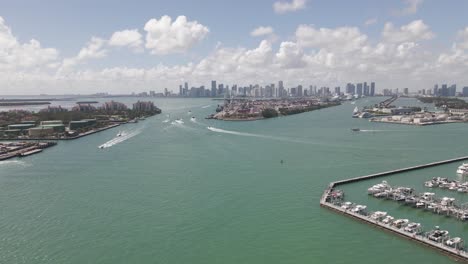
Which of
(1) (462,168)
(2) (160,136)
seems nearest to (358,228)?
(1) (462,168)

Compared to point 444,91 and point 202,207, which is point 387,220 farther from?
point 444,91

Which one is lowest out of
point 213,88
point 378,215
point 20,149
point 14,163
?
point 14,163

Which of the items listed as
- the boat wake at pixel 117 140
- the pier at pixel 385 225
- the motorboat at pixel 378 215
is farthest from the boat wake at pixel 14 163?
the motorboat at pixel 378 215

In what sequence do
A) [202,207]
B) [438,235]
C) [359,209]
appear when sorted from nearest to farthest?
1. [438,235]
2. [359,209]
3. [202,207]

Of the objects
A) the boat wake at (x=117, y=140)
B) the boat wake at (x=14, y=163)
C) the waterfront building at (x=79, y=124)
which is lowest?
the boat wake at (x=14, y=163)

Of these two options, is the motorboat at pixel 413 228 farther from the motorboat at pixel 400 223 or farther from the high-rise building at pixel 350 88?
the high-rise building at pixel 350 88

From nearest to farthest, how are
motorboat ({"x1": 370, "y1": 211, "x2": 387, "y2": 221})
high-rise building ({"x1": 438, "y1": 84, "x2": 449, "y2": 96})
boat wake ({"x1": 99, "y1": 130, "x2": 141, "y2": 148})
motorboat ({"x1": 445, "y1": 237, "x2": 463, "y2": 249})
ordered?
motorboat ({"x1": 445, "y1": 237, "x2": 463, "y2": 249}) < motorboat ({"x1": 370, "y1": 211, "x2": 387, "y2": 221}) < boat wake ({"x1": 99, "y1": 130, "x2": 141, "y2": 148}) < high-rise building ({"x1": 438, "y1": 84, "x2": 449, "y2": 96})

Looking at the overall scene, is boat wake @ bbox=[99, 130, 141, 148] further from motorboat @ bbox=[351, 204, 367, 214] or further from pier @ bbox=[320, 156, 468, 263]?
motorboat @ bbox=[351, 204, 367, 214]

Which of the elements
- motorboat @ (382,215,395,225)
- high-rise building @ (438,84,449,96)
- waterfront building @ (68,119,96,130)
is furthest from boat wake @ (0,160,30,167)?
high-rise building @ (438,84,449,96)

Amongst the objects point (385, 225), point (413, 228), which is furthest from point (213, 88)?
point (413, 228)
